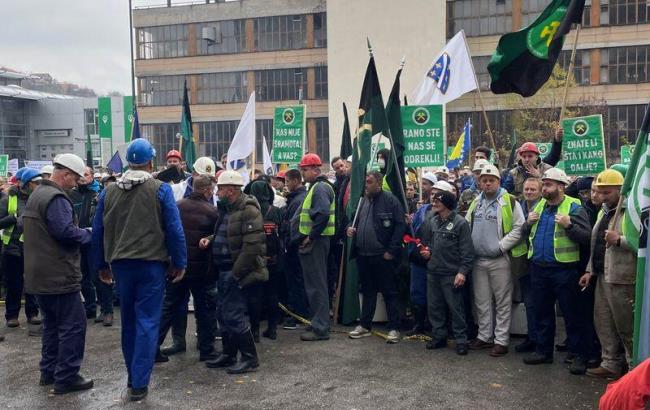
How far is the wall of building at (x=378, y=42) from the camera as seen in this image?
46406 mm

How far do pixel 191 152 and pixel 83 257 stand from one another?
3888mm

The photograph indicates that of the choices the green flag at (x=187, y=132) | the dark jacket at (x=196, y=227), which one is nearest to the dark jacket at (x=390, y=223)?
the dark jacket at (x=196, y=227)

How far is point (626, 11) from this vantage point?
4341 cm

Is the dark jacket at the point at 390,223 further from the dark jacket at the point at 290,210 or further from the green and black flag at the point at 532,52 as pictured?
the green and black flag at the point at 532,52

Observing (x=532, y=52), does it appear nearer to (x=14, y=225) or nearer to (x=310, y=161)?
(x=310, y=161)

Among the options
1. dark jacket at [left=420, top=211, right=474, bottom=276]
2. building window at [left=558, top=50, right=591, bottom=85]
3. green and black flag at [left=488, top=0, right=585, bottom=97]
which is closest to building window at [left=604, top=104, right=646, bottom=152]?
building window at [left=558, top=50, right=591, bottom=85]

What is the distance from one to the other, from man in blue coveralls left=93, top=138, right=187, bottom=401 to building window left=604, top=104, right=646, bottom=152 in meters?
40.9

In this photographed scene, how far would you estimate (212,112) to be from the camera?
5359cm

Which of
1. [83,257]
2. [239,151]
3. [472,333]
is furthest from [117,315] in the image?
[472,333]

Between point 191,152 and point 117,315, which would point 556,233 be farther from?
point 191,152

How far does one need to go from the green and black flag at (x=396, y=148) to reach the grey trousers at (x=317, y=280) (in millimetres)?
1206

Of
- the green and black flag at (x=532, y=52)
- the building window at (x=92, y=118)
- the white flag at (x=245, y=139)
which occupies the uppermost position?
the building window at (x=92, y=118)

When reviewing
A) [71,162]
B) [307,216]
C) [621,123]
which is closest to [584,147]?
[307,216]

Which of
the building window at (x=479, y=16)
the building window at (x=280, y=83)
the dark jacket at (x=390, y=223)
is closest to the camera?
the dark jacket at (x=390, y=223)
